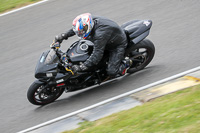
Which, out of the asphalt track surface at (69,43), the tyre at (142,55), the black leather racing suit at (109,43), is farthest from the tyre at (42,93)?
the tyre at (142,55)

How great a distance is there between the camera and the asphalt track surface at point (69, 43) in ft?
22.6

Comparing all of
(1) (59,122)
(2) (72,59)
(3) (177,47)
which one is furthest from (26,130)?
(3) (177,47)

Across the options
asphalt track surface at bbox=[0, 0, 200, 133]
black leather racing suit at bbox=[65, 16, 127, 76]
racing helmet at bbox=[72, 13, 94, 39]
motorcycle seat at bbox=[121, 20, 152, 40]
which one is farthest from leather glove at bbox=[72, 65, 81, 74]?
motorcycle seat at bbox=[121, 20, 152, 40]

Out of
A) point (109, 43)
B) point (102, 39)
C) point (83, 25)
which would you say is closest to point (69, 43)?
point (109, 43)

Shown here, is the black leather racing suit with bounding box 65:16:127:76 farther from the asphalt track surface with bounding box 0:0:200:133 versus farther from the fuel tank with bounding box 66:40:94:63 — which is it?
the asphalt track surface with bounding box 0:0:200:133

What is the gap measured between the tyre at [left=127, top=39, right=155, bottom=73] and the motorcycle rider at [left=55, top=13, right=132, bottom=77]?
35 centimetres

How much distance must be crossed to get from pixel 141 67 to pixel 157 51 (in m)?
0.91

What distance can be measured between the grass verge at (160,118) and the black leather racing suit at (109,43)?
127cm

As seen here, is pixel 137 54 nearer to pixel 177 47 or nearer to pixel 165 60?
pixel 165 60

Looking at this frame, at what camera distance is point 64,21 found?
35.3 ft

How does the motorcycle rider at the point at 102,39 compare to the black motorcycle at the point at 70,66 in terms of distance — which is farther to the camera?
the black motorcycle at the point at 70,66

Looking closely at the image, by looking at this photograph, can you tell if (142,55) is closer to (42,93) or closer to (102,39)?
(102,39)

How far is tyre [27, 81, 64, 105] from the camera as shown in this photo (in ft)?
21.6

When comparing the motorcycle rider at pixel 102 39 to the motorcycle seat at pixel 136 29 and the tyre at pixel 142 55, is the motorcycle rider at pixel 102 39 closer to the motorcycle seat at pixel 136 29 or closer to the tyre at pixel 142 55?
the motorcycle seat at pixel 136 29
